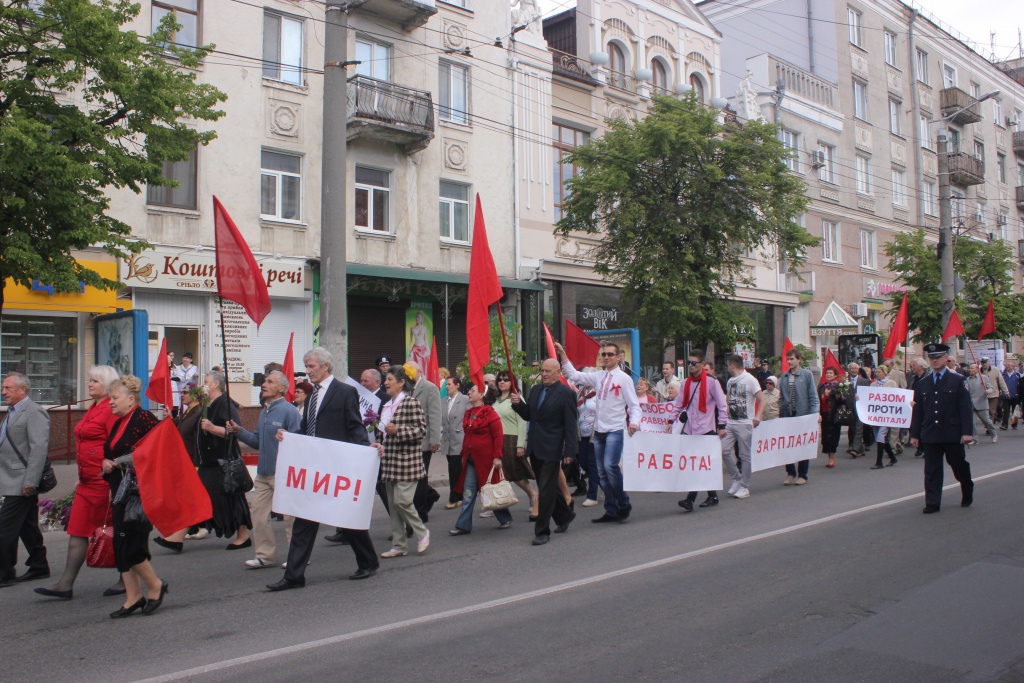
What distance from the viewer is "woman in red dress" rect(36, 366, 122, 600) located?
6.52 meters

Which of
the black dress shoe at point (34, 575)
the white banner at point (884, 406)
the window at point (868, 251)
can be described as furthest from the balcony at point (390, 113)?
the window at point (868, 251)

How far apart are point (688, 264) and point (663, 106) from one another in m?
3.74

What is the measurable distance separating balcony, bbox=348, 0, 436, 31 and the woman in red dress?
16.2 meters

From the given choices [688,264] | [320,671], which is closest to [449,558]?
[320,671]

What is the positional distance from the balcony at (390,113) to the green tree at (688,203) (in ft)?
12.7

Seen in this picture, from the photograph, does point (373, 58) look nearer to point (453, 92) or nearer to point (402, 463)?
point (453, 92)

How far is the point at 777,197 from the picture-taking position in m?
20.1

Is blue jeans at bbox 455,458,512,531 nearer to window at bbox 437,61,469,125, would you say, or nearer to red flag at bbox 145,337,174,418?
red flag at bbox 145,337,174,418

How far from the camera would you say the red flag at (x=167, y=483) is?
19.9ft

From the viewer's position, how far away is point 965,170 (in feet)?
145

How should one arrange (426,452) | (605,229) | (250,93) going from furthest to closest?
(605,229), (250,93), (426,452)

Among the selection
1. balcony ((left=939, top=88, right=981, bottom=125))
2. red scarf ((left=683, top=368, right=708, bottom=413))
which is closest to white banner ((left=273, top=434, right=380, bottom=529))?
red scarf ((left=683, top=368, right=708, bottom=413))

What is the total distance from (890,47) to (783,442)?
35926 mm

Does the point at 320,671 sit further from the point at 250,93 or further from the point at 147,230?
the point at 250,93
